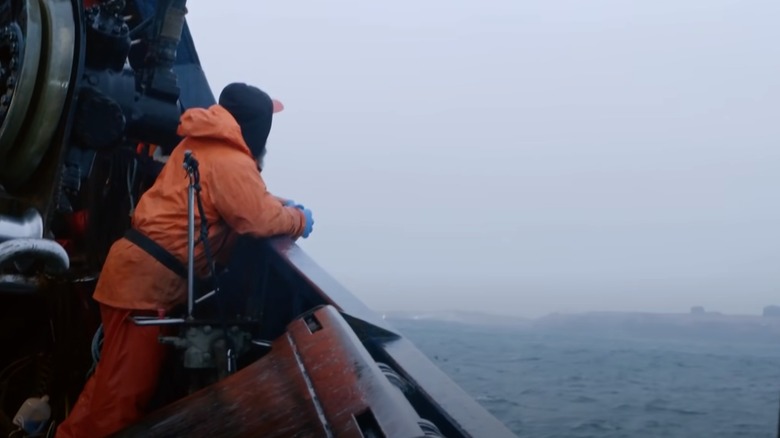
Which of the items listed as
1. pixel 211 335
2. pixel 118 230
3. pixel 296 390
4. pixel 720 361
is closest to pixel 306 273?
pixel 211 335

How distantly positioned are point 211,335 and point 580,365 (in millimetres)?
14790

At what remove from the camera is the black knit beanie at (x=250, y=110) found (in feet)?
12.2

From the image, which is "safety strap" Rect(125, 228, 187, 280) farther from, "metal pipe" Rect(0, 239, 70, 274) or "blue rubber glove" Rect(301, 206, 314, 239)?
"metal pipe" Rect(0, 239, 70, 274)

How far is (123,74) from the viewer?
2697 millimetres

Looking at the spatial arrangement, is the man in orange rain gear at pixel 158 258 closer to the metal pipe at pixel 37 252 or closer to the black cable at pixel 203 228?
the black cable at pixel 203 228

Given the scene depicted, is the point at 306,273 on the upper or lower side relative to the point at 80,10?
lower

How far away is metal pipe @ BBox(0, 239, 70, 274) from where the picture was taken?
4.42 ft

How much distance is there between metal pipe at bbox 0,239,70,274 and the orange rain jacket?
1.79m

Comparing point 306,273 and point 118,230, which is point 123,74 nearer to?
point 306,273

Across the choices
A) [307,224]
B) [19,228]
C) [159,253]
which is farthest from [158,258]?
[19,228]

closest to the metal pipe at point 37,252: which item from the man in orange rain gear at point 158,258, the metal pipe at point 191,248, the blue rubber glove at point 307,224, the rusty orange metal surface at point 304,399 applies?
the rusty orange metal surface at point 304,399

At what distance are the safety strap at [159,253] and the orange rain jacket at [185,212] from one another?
0.01 metres

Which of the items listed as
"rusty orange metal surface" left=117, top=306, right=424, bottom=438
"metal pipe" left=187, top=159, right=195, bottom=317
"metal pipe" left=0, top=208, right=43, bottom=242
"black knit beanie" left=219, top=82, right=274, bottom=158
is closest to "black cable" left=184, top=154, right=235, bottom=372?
"metal pipe" left=187, top=159, right=195, bottom=317

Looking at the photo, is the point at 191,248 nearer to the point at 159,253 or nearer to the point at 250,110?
the point at 159,253
